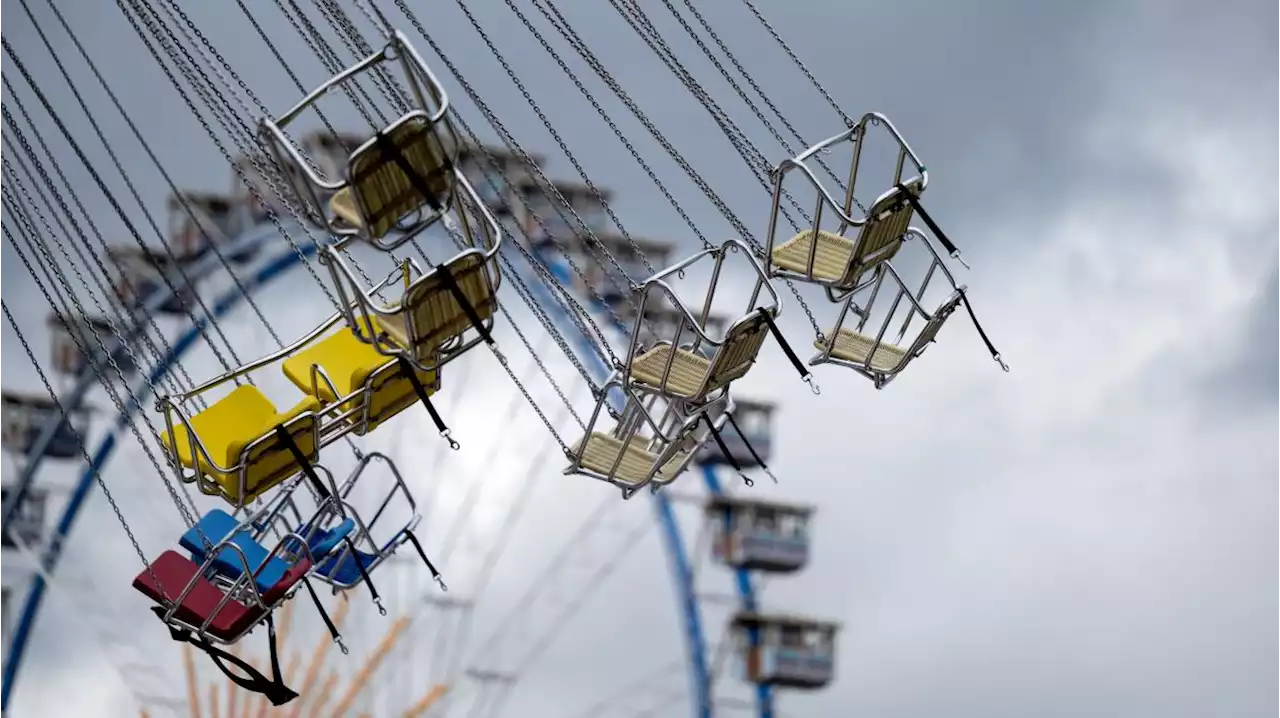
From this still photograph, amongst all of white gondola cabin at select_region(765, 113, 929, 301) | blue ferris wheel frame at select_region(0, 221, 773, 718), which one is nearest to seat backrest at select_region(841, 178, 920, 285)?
white gondola cabin at select_region(765, 113, 929, 301)

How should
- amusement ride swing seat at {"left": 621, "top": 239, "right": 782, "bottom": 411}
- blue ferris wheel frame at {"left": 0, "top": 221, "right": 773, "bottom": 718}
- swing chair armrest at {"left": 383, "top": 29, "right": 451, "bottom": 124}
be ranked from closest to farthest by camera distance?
1. swing chair armrest at {"left": 383, "top": 29, "right": 451, "bottom": 124}
2. amusement ride swing seat at {"left": 621, "top": 239, "right": 782, "bottom": 411}
3. blue ferris wheel frame at {"left": 0, "top": 221, "right": 773, "bottom": 718}

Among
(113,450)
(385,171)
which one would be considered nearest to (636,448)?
(385,171)

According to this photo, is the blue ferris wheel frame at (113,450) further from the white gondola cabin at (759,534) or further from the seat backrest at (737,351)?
the seat backrest at (737,351)

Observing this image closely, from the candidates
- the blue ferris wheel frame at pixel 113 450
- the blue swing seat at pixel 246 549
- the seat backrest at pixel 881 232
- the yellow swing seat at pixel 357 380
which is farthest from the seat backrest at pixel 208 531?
the blue ferris wheel frame at pixel 113 450

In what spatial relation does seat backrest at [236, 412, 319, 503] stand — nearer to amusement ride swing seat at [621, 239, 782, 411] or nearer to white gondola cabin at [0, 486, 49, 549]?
amusement ride swing seat at [621, 239, 782, 411]

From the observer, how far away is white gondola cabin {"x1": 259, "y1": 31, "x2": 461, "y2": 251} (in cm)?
1513

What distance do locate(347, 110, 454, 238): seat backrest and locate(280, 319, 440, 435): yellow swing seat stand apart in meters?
1.10

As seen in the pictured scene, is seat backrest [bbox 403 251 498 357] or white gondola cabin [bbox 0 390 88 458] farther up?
white gondola cabin [bbox 0 390 88 458]

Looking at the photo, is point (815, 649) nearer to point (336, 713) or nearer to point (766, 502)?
point (766, 502)

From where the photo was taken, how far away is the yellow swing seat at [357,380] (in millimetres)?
17688

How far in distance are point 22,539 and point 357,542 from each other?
29.1 meters

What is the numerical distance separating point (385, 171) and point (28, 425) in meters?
36.6

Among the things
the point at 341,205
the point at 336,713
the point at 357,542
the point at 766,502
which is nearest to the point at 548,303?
the point at 336,713

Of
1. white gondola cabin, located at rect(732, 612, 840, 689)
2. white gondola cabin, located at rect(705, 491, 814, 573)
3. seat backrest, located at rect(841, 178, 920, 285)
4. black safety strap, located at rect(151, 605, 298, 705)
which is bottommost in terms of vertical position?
black safety strap, located at rect(151, 605, 298, 705)
